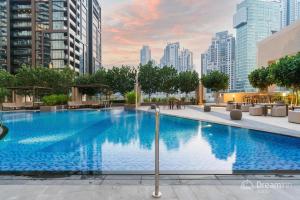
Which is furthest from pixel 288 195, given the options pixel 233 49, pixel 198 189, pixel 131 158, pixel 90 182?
pixel 233 49

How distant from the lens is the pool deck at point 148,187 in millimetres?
3182

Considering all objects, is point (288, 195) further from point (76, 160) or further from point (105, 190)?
point (76, 160)

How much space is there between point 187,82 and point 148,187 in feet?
101

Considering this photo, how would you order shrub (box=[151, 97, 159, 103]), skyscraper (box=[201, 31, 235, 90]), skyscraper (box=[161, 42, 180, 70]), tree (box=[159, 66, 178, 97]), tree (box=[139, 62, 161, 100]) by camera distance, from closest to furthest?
shrub (box=[151, 97, 159, 103])
tree (box=[159, 66, 178, 97])
tree (box=[139, 62, 161, 100])
skyscraper (box=[201, 31, 235, 90])
skyscraper (box=[161, 42, 180, 70])

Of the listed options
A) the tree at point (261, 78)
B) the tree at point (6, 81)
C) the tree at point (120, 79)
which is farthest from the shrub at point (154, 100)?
the tree at point (6, 81)

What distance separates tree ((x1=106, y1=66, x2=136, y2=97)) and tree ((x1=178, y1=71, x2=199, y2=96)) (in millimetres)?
6440

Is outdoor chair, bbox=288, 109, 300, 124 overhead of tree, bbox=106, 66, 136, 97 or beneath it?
beneath

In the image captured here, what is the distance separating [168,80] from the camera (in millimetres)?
34469

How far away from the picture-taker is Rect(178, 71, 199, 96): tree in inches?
1325

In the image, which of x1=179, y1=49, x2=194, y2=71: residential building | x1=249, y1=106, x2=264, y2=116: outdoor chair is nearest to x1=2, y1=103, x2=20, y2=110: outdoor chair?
x1=249, y1=106, x2=264, y2=116: outdoor chair

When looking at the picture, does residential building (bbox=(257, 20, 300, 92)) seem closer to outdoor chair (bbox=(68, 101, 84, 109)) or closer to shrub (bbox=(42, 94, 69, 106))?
outdoor chair (bbox=(68, 101, 84, 109))

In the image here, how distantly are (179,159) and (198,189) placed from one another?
8.09 ft

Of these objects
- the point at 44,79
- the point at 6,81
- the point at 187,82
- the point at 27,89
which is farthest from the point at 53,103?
the point at 187,82

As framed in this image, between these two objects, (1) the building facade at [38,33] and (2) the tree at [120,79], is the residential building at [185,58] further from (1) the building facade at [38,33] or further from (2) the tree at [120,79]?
(2) the tree at [120,79]
